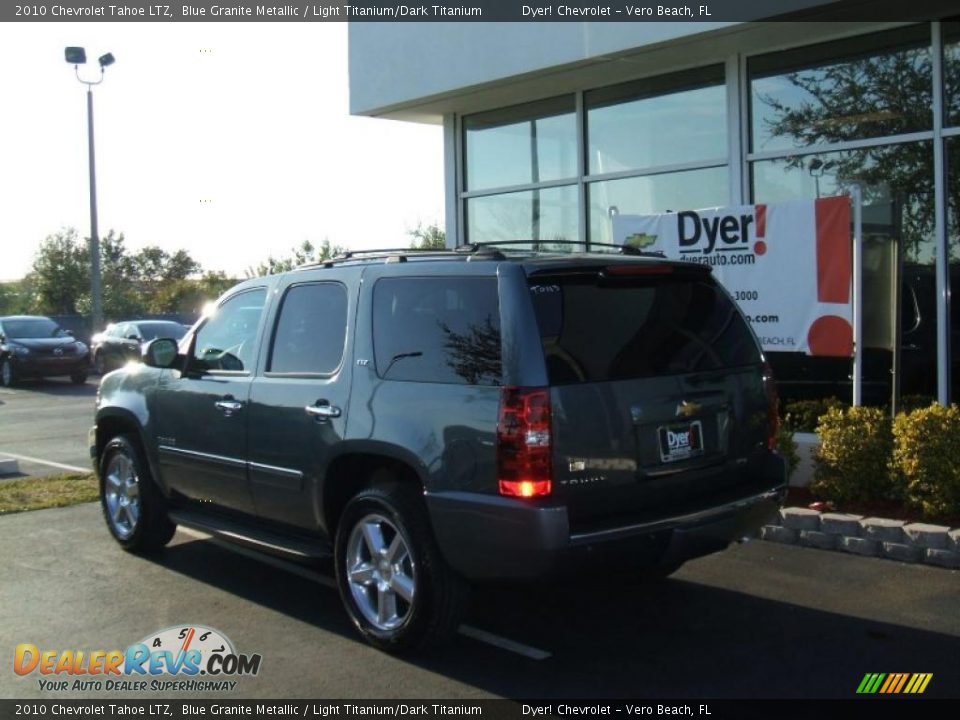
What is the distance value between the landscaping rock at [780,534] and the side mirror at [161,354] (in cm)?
410

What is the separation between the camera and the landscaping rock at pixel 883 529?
20.5 feet

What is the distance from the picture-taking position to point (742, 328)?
5.33 meters

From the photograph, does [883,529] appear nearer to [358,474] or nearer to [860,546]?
[860,546]

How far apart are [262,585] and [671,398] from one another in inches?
118

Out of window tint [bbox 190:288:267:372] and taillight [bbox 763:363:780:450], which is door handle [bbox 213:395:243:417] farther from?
taillight [bbox 763:363:780:450]

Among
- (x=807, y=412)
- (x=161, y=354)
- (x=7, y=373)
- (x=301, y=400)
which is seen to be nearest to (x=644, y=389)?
(x=301, y=400)

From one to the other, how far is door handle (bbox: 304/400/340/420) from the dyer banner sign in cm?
346

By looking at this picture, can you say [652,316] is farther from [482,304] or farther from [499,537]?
[499,537]

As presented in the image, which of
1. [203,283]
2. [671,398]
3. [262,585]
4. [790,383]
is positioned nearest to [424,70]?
[790,383]

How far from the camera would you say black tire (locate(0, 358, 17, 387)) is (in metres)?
23.6

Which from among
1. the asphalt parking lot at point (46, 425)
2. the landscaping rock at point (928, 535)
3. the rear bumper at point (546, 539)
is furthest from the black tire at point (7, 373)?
the landscaping rock at point (928, 535)

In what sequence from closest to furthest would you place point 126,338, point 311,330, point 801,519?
1. point 311,330
2. point 801,519
3. point 126,338

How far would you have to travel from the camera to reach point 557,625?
530 cm

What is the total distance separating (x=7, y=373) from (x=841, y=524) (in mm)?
21966
